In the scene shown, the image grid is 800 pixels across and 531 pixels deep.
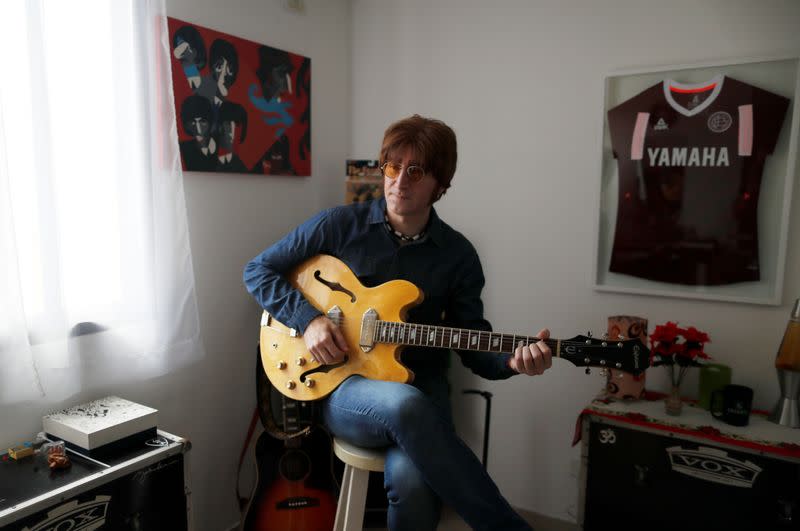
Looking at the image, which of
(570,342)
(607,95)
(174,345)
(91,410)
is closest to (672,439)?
(570,342)

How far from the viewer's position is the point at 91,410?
1.55m

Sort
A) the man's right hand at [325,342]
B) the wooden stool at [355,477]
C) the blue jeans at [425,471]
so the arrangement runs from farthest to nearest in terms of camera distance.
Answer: the man's right hand at [325,342] < the wooden stool at [355,477] < the blue jeans at [425,471]

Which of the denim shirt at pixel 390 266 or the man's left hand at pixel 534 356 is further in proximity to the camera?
the denim shirt at pixel 390 266

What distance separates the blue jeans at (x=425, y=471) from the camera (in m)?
1.35

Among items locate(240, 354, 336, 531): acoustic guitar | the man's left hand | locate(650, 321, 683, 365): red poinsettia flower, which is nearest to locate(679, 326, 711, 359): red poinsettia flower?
locate(650, 321, 683, 365): red poinsettia flower

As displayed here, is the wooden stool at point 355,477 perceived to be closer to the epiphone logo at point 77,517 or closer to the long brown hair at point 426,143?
the epiphone logo at point 77,517

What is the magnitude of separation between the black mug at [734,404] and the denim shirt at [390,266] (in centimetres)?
74

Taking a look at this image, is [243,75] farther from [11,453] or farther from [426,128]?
[11,453]

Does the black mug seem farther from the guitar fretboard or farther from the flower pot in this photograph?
the guitar fretboard

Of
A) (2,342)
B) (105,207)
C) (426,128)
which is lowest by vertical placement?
(2,342)

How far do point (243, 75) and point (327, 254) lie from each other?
0.77 metres

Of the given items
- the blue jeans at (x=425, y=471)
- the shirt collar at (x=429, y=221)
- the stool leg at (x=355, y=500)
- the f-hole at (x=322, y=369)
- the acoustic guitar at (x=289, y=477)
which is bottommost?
the acoustic guitar at (x=289, y=477)

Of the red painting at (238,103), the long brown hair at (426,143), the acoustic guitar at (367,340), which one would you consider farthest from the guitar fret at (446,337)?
the red painting at (238,103)

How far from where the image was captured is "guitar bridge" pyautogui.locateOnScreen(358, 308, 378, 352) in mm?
1572
